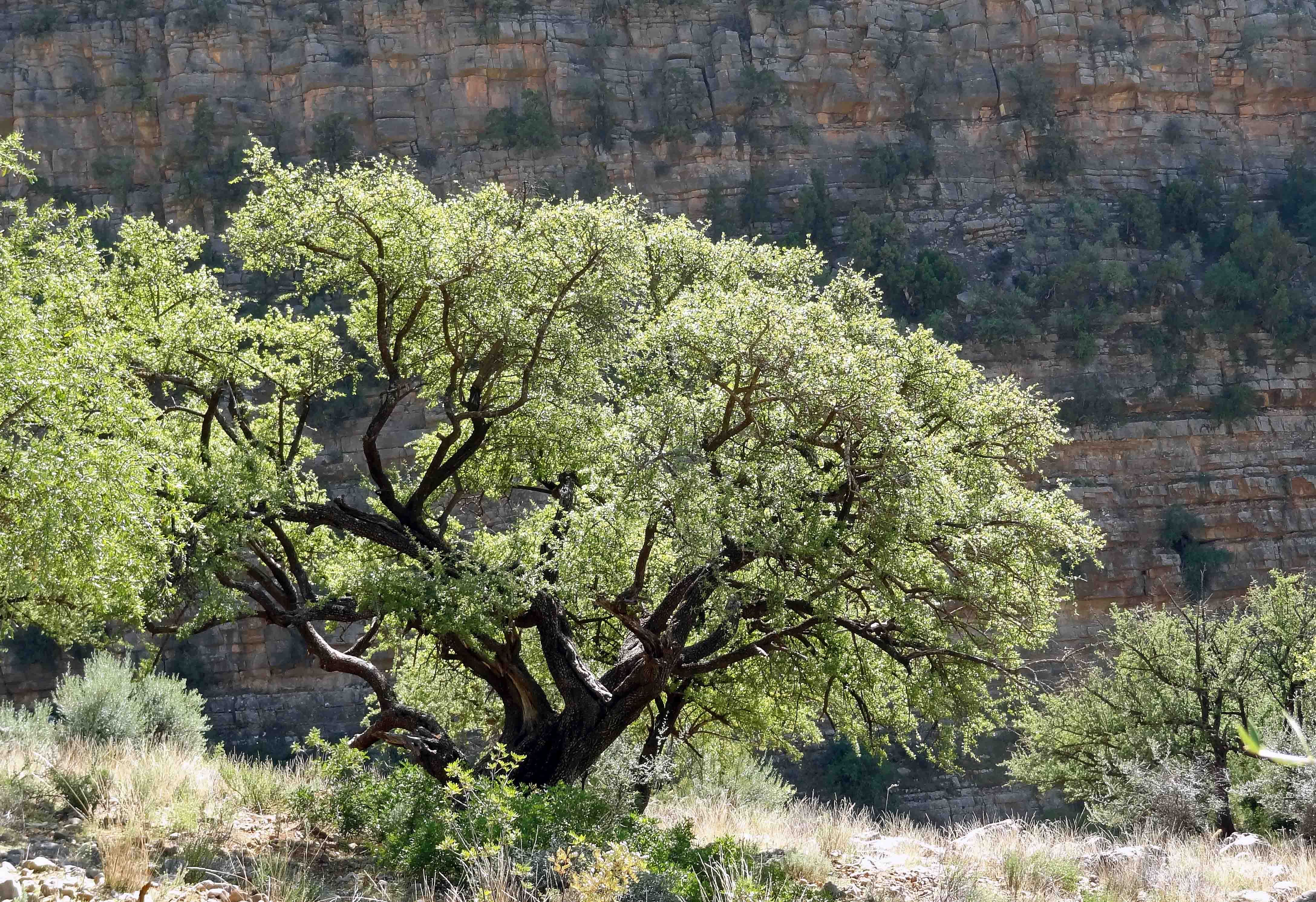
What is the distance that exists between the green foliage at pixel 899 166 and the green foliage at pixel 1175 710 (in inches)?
696

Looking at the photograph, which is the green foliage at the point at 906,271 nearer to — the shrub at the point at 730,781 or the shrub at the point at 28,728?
the shrub at the point at 730,781

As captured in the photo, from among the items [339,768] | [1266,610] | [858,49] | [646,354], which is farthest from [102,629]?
[858,49]

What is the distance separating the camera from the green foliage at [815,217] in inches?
1291

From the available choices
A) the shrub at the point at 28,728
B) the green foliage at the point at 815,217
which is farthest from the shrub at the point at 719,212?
the shrub at the point at 28,728

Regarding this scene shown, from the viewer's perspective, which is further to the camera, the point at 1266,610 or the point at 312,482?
the point at 1266,610

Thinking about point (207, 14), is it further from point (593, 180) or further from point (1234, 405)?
point (1234, 405)

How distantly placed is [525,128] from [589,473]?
25.9 meters

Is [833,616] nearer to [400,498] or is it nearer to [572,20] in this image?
[400,498]

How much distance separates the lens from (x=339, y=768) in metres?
8.88

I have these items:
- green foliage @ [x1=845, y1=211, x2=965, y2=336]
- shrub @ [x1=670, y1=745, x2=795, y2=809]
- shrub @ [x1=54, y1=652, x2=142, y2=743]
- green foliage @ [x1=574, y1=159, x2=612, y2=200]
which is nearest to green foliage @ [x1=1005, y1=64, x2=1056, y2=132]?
green foliage @ [x1=845, y1=211, x2=965, y2=336]

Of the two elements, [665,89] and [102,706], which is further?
[665,89]

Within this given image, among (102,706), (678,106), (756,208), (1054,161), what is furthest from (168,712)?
(1054,161)

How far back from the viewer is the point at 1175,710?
16812 mm

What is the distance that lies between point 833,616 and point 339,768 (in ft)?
13.5
